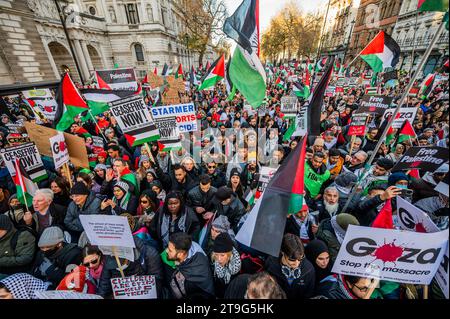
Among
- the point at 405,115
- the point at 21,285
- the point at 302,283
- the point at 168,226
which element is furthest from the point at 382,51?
the point at 21,285

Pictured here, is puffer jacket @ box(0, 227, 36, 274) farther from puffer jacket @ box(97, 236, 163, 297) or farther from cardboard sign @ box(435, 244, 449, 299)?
cardboard sign @ box(435, 244, 449, 299)

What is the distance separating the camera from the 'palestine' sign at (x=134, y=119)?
4.04 metres

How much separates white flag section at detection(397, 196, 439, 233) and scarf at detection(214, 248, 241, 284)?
179cm

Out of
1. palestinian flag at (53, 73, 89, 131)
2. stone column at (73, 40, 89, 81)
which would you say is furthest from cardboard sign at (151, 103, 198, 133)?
stone column at (73, 40, 89, 81)

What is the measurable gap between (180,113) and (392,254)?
164 inches

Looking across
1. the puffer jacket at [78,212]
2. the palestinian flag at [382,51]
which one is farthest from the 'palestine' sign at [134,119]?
the palestinian flag at [382,51]

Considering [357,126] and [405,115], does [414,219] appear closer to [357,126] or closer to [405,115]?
[357,126]

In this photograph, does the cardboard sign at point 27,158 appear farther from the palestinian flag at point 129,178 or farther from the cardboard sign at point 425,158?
the cardboard sign at point 425,158

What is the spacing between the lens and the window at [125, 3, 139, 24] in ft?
107

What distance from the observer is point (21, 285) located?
2068 millimetres

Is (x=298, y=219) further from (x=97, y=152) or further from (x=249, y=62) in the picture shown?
(x=97, y=152)

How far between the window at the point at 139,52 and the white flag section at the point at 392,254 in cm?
4109
